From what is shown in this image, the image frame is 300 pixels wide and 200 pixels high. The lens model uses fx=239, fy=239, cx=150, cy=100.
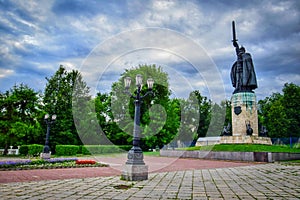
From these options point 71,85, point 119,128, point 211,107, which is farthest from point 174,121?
point 211,107

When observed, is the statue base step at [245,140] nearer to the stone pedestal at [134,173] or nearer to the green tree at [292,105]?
the stone pedestal at [134,173]

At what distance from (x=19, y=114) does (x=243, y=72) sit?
23.8m

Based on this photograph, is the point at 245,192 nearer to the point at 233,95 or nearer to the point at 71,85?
the point at 233,95

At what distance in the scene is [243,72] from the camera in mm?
22719

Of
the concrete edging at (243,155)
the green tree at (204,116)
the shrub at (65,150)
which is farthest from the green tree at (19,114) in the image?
the green tree at (204,116)

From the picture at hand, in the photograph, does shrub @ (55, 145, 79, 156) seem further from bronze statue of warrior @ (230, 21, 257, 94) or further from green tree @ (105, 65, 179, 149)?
bronze statue of warrior @ (230, 21, 257, 94)

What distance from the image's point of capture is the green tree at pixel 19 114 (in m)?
23.7

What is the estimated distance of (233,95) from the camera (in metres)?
22.5

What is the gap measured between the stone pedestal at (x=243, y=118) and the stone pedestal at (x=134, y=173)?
1477cm

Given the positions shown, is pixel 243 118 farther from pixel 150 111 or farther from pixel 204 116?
pixel 204 116

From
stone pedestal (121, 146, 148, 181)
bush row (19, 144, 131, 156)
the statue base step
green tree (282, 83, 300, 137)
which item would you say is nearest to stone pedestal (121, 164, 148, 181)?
stone pedestal (121, 146, 148, 181)

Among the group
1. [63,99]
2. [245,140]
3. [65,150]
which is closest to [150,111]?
[65,150]

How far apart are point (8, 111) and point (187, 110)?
25.3 m

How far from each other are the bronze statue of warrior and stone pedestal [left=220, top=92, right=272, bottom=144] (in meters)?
1.03
